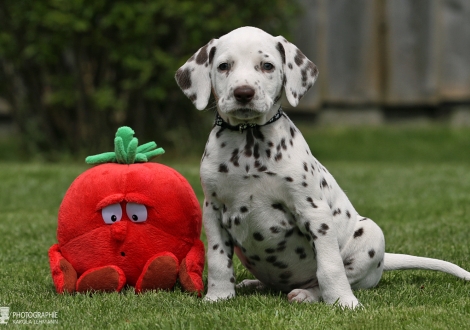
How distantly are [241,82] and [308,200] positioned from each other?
66 cm

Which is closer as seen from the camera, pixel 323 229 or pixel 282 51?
pixel 323 229

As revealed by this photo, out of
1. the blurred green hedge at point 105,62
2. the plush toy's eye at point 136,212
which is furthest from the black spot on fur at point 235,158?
the blurred green hedge at point 105,62

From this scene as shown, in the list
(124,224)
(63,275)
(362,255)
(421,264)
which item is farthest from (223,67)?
(421,264)

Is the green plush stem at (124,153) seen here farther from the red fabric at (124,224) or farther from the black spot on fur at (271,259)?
the black spot on fur at (271,259)

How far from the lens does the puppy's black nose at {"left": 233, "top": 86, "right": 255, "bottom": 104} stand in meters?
3.52

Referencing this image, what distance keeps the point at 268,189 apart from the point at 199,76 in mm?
700

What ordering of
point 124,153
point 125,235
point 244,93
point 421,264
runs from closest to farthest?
point 244,93 < point 125,235 < point 421,264 < point 124,153

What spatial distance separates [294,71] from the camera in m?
3.85

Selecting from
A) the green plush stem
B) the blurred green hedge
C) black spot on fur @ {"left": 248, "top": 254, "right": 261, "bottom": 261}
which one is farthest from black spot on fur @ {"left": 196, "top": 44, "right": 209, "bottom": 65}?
the blurred green hedge

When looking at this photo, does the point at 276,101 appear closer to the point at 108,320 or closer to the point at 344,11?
the point at 108,320

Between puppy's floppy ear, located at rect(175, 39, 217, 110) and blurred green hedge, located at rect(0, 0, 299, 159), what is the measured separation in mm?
5911

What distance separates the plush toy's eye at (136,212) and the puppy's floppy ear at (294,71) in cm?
98

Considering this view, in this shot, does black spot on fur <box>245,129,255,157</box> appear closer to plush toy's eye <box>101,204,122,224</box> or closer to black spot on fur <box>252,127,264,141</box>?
black spot on fur <box>252,127,264,141</box>

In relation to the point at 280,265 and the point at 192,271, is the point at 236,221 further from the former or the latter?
the point at 192,271
